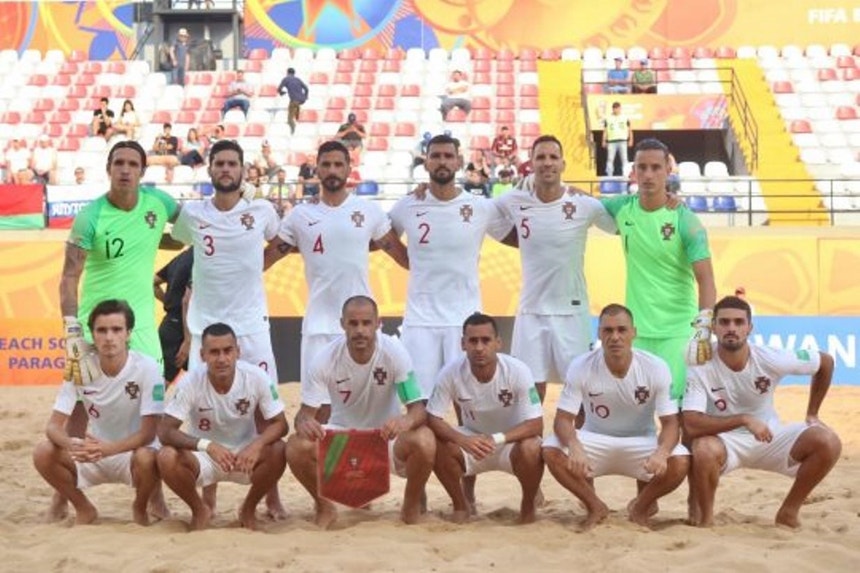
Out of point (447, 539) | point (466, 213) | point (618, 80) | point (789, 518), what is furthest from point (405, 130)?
point (447, 539)

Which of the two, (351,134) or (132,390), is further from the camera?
(351,134)

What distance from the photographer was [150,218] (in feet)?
25.1

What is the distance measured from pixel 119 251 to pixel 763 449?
3686mm

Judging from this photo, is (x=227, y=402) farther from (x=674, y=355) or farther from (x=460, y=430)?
(x=674, y=355)

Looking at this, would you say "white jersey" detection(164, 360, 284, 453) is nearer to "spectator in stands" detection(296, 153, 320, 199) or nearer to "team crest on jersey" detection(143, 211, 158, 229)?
"team crest on jersey" detection(143, 211, 158, 229)

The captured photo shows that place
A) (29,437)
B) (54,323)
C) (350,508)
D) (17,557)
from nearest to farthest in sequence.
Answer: (17,557), (350,508), (29,437), (54,323)

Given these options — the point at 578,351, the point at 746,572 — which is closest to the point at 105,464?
the point at 578,351

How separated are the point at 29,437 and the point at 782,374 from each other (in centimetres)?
658

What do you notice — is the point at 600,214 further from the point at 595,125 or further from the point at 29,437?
the point at 595,125

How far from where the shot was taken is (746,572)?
584 cm

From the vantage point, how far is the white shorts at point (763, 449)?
703cm

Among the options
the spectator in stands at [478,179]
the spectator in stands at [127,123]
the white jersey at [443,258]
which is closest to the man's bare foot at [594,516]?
the white jersey at [443,258]

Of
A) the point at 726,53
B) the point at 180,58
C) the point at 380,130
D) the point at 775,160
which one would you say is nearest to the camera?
the point at 775,160

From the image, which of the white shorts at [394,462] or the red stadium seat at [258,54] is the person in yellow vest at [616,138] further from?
the white shorts at [394,462]
